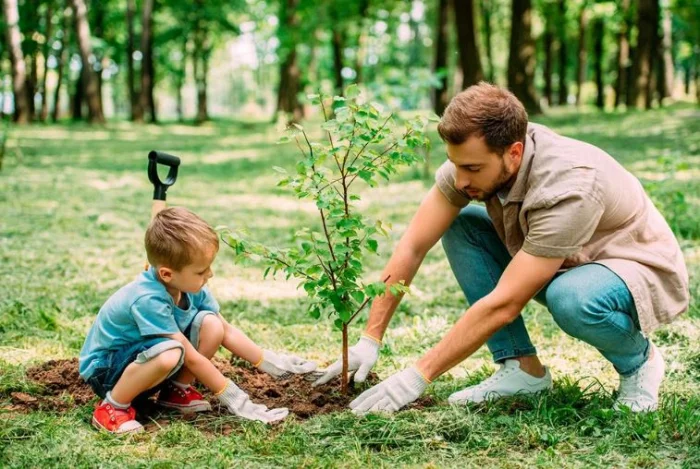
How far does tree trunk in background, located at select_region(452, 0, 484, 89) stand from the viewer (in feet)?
49.6

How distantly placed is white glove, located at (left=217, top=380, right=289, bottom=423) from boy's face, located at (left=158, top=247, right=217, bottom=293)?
18.0 inches

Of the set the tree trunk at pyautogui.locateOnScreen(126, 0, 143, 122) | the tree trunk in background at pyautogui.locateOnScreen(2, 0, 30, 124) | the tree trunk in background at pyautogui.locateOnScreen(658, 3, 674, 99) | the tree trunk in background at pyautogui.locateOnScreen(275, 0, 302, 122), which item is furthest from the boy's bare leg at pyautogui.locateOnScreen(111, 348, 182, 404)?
the tree trunk at pyautogui.locateOnScreen(126, 0, 143, 122)

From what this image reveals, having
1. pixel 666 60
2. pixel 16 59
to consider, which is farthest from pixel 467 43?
pixel 666 60

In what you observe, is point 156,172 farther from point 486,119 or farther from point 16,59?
point 16,59

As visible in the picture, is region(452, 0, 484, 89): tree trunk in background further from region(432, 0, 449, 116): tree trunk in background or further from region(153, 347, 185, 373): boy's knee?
region(153, 347, 185, 373): boy's knee

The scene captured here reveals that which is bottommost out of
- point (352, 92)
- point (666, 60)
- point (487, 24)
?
point (352, 92)

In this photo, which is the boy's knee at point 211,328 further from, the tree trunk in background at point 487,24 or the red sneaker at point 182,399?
the tree trunk in background at point 487,24

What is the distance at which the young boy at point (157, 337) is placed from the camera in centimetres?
293

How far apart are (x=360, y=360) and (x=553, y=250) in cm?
106

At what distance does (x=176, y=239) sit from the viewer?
2912 mm

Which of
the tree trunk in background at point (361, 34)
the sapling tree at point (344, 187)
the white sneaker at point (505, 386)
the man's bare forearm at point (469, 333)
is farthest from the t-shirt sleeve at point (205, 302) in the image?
the tree trunk in background at point (361, 34)

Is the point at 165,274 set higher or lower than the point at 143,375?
higher

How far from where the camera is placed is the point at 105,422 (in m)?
2.96

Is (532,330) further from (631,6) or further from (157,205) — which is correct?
(631,6)
